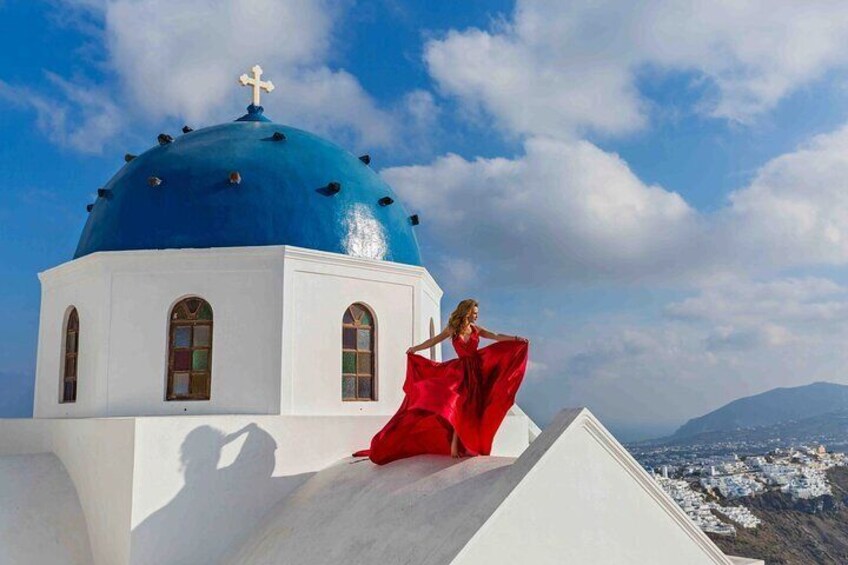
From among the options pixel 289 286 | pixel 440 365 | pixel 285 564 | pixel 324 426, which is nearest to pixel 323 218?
pixel 289 286

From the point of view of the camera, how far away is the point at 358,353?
10.2 meters

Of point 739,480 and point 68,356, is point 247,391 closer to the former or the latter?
point 68,356

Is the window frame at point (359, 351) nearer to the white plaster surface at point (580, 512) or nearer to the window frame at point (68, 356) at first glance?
the window frame at point (68, 356)

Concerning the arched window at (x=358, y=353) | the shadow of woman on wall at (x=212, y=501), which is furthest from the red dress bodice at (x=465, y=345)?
the arched window at (x=358, y=353)

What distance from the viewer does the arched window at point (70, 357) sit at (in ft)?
34.1

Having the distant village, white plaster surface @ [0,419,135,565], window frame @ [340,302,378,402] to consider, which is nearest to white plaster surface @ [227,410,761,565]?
white plaster surface @ [0,419,135,565]

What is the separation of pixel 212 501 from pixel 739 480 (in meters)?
27.8

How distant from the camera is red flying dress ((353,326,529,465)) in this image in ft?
23.6

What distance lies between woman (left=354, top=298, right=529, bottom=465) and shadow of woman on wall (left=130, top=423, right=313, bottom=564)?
2081mm

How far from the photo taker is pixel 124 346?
963 centimetres

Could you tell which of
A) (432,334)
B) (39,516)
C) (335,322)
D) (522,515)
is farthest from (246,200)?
(522,515)

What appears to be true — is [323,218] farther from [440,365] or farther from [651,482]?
[651,482]

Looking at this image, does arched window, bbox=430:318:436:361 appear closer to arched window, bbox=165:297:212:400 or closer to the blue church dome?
the blue church dome

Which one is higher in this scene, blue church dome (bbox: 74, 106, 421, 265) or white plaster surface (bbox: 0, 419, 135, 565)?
blue church dome (bbox: 74, 106, 421, 265)
